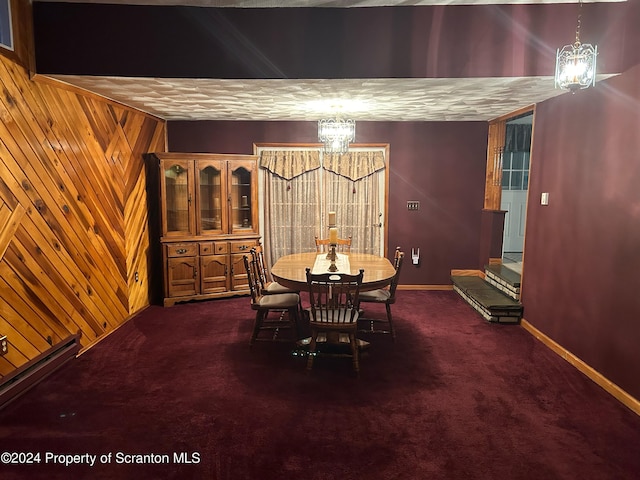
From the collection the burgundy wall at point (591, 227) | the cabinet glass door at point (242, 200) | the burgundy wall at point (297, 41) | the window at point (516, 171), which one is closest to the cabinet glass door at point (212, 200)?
the cabinet glass door at point (242, 200)

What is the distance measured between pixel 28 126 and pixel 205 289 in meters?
2.58

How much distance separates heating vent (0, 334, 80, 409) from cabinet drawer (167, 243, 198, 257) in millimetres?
1518

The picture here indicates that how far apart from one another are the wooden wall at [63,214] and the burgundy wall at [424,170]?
109 centimetres

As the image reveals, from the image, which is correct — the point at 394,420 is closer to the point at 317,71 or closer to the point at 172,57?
the point at 317,71

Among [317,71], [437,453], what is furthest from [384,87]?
[437,453]

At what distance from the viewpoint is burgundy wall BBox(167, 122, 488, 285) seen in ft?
18.0

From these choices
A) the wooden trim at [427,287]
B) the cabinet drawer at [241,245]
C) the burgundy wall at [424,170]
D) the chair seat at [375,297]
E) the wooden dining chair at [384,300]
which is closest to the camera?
the wooden dining chair at [384,300]

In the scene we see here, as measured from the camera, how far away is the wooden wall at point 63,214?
2.84 meters

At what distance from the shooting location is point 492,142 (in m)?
5.46

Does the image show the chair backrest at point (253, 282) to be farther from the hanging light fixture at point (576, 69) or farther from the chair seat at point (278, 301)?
the hanging light fixture at point (576, 69)

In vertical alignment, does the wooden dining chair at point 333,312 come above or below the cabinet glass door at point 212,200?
below

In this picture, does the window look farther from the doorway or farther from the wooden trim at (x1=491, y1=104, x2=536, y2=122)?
the wooden trim at (x1=491, y1=104, x2=536, y2=122)

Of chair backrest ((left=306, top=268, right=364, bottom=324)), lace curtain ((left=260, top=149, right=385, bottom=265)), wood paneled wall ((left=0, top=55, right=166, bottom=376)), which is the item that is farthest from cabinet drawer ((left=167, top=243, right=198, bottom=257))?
chair backrest ((left=306, top=268, right=364, bottom=324))

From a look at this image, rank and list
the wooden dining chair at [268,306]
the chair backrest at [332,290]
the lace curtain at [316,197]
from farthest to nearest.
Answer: the lace curtain at [316,197] < the wooden dining chair at [268,306] < the chair backrest at [332,290]
